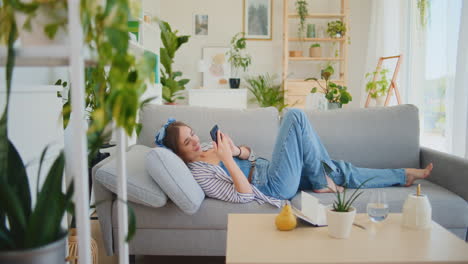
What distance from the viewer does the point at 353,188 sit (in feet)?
7.55

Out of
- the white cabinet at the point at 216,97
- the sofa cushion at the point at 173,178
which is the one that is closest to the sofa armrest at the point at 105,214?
the sofa cushion at the point at 173,178

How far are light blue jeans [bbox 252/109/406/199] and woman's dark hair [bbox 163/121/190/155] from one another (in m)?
0.46

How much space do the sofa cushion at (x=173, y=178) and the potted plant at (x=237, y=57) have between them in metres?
3.82

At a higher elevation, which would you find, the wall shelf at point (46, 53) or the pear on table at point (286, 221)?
the wall shelf at point (46, 53)

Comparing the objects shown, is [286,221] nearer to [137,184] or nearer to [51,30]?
[137,184]

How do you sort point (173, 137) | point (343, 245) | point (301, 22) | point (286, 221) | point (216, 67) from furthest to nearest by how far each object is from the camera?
point (216, 67)
point (301, 22)
point (173, 137)
point (286, 221)
point (343, 245)

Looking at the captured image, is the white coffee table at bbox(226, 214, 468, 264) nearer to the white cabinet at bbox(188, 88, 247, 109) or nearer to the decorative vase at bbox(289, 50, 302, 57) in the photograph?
the white cabinet at bbox(188, 88, 247, 109)

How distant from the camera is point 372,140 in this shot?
8.40ft

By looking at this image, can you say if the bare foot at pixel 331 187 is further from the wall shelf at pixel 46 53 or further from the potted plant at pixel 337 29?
the potted plant at pixel 337 29

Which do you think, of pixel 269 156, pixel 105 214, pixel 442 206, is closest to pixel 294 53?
pixel 269 156

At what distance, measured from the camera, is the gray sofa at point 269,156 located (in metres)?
2.03

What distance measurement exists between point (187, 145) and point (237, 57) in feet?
12.6

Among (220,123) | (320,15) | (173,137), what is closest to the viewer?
(173,137)

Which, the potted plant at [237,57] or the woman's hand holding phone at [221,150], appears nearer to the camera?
the woman's hand holding phone at [221,150]
